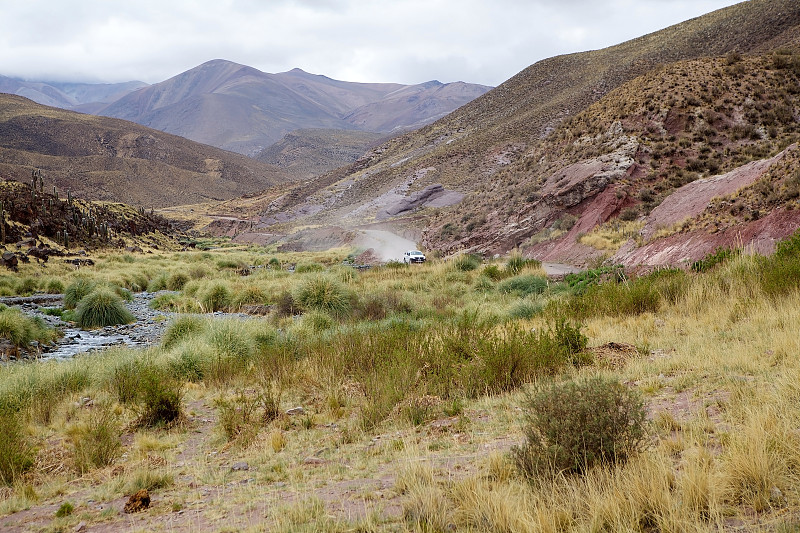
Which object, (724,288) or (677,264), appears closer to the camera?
(724,288)

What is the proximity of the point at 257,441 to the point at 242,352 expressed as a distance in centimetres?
514

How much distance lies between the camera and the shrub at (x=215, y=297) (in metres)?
20.1

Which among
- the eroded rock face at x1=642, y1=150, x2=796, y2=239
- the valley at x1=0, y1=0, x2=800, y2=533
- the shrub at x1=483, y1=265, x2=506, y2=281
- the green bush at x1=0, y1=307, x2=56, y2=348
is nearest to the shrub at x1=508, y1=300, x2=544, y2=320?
the valley at x1=0, y1=0, x2=800, y2=533

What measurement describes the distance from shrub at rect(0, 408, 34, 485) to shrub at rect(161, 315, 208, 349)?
6.10 metres

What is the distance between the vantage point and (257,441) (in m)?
5.84

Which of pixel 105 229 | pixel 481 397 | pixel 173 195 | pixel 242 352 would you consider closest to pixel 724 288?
pixel 481 397

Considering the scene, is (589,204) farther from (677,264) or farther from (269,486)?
(269,486)

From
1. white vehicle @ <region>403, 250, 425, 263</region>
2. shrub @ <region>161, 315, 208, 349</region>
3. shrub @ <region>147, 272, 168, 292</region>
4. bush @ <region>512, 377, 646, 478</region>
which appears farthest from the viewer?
white vehicle @ <region>403, 250, 425, 263</region>

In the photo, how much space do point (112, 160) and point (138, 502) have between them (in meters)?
137

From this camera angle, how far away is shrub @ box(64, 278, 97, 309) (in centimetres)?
2027

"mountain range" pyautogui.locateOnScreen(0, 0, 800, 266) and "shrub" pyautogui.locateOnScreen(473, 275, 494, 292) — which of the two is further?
"shrub" pyautogui.locateOnScreen(473, 275, 494, 292)

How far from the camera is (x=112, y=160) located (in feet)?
396

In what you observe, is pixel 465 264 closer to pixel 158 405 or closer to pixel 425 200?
pixel 158 405

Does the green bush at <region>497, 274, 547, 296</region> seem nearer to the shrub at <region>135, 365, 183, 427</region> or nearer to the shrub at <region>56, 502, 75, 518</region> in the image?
the shrub at <region>135, 365, 183, 427</region>
